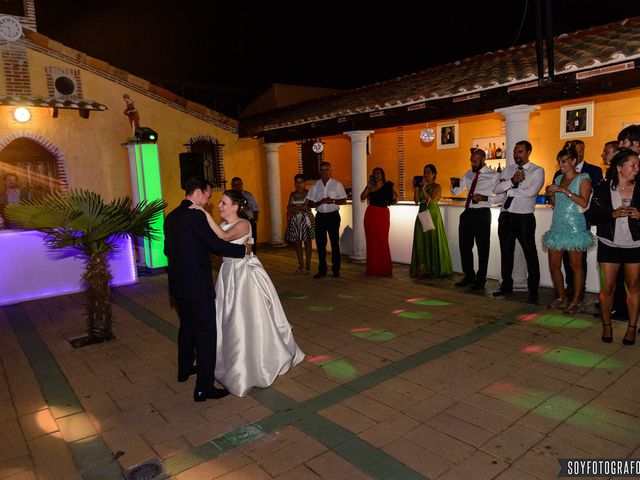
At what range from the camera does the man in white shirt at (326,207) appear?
862cm

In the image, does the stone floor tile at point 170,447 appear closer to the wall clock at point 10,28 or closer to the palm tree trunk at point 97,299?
the palm tree trunk at point 97,299

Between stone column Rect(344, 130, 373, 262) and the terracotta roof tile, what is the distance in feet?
1.87

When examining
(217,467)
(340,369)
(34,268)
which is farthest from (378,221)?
(34,268)

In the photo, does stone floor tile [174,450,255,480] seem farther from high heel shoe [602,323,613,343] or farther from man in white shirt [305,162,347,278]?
man in white shirt [305,162,347,278]

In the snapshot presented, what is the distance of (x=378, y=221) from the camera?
854 centimetres

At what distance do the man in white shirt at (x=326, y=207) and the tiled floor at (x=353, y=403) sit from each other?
2.39m

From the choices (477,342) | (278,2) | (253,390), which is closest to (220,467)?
(253,390)

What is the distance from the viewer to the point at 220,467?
3195 millimetres

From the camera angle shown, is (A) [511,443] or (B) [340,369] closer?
(A) [511,443]

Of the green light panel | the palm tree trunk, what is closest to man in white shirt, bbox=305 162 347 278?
the green light panel

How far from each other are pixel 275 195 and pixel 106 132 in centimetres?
444

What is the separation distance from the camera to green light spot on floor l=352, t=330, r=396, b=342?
5.54 metres

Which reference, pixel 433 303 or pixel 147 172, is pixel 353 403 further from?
pixel 147 172

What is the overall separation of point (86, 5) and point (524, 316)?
2215cm
